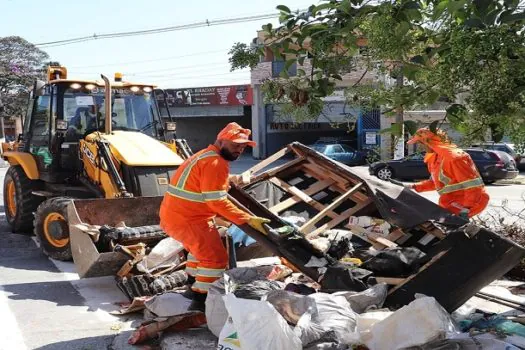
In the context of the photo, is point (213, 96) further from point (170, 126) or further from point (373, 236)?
point (373, 236)

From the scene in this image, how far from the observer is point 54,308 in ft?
18.6

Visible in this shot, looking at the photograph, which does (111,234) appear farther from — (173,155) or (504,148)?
(504,148)

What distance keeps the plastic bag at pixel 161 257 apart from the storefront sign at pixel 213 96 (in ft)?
94.4

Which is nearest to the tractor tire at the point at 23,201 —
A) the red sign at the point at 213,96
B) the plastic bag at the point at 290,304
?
the plastic bag at the point at 290,304

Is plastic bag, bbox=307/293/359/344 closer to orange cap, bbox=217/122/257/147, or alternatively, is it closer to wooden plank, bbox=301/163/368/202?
orange cap, bbox=217/122/257/147

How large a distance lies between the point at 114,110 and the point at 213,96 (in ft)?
92.6

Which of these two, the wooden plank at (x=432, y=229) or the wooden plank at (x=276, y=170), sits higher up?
the wooden plank at (x=276, y=170)

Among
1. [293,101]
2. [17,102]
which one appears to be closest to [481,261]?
[293,101]

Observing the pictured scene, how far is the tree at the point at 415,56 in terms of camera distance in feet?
8.50

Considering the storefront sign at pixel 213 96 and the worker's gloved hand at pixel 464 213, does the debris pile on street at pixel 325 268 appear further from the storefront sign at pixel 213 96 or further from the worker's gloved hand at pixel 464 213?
the storefront sign at pixel 213 96

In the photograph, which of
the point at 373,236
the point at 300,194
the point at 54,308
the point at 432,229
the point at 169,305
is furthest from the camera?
the point at 300,194

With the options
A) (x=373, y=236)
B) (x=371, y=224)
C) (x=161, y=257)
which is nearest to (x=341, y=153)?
(x=161, y=257)

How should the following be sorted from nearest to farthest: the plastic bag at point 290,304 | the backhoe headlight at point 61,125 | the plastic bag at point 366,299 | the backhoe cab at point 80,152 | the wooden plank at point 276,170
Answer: the plastic bag at point 290,304 < the plastic bag at point 366,299 < the wooden plank at point 276,170 < the backhoe cab at point 80,152 < the backhoe headlight at point 61,125

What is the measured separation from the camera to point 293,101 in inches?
143
